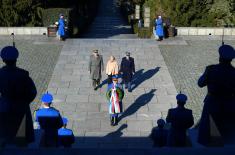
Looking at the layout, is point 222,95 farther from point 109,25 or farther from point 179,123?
point 109,25

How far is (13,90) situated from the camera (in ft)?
22.9

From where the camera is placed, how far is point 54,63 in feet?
63.1

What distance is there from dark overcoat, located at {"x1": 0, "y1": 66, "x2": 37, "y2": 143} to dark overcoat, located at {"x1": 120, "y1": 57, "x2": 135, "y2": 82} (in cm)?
838

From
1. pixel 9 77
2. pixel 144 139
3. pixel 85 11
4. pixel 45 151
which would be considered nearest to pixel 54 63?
pixel 144 139

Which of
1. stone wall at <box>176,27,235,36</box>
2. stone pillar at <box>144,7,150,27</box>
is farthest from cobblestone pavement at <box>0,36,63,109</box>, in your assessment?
stone pillar at <box>144,7,150,27</box>

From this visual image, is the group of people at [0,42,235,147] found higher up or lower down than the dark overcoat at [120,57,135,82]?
higher up

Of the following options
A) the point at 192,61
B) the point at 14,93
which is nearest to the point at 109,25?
the point at 192,61

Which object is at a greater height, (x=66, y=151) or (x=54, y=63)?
(x=66, y=151)

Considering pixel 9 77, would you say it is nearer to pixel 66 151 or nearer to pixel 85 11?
pixel 66 151

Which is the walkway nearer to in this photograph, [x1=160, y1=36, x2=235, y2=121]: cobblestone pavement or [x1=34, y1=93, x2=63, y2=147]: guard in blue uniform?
[x1=160, y1=36, x2=235, y2=121]: cobblestone pavement

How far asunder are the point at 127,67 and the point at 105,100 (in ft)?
A: 3.96

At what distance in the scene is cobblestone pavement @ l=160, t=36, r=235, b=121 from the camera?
15.7m

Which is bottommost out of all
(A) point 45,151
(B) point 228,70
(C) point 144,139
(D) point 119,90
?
(C) point 144,139

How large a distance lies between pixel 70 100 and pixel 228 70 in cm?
844
